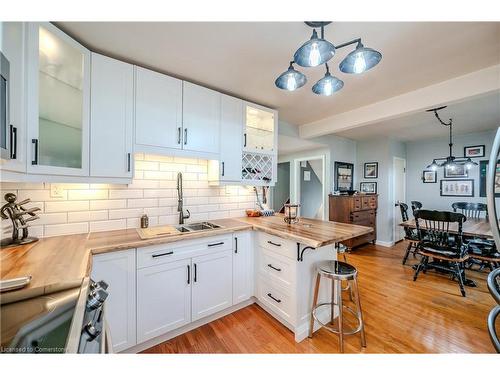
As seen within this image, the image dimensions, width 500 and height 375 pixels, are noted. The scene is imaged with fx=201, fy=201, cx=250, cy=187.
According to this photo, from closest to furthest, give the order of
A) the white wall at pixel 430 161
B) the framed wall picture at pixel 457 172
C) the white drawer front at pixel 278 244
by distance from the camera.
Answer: the white drawer front at pixel 278 244 < the white wall at pixel 430 161 < the framed wall picture at pixel 457 172

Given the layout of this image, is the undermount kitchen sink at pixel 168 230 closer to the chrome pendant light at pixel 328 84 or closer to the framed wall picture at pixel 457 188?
the chrome pendant light at pixel 328 84

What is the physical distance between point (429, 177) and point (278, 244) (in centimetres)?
483

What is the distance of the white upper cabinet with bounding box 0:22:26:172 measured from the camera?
102 cm

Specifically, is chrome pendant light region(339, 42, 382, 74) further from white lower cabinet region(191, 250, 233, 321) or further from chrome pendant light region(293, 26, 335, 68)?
white lower cabinet region(191, 250, 233, 321)

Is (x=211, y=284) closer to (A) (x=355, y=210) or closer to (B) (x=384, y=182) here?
(A) (x=355, y=210)

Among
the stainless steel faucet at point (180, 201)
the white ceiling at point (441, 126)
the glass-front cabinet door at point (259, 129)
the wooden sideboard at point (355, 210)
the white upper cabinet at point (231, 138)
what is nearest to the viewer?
the stainless steel faucet at point (180, 201)

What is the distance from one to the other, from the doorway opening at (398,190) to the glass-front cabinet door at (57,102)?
5390 millimetres

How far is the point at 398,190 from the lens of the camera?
15.4ft

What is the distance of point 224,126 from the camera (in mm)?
2217

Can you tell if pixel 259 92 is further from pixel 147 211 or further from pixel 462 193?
pixel 462 193

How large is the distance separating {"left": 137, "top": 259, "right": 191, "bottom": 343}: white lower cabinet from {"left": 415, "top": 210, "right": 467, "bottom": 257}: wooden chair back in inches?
120

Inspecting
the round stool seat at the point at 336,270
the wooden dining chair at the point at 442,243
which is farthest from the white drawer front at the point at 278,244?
the wooden dining chair at the point at 442,243

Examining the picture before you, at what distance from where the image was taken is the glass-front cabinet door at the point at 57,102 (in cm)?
121

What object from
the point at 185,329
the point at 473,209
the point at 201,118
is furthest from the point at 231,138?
the point at 473,209
